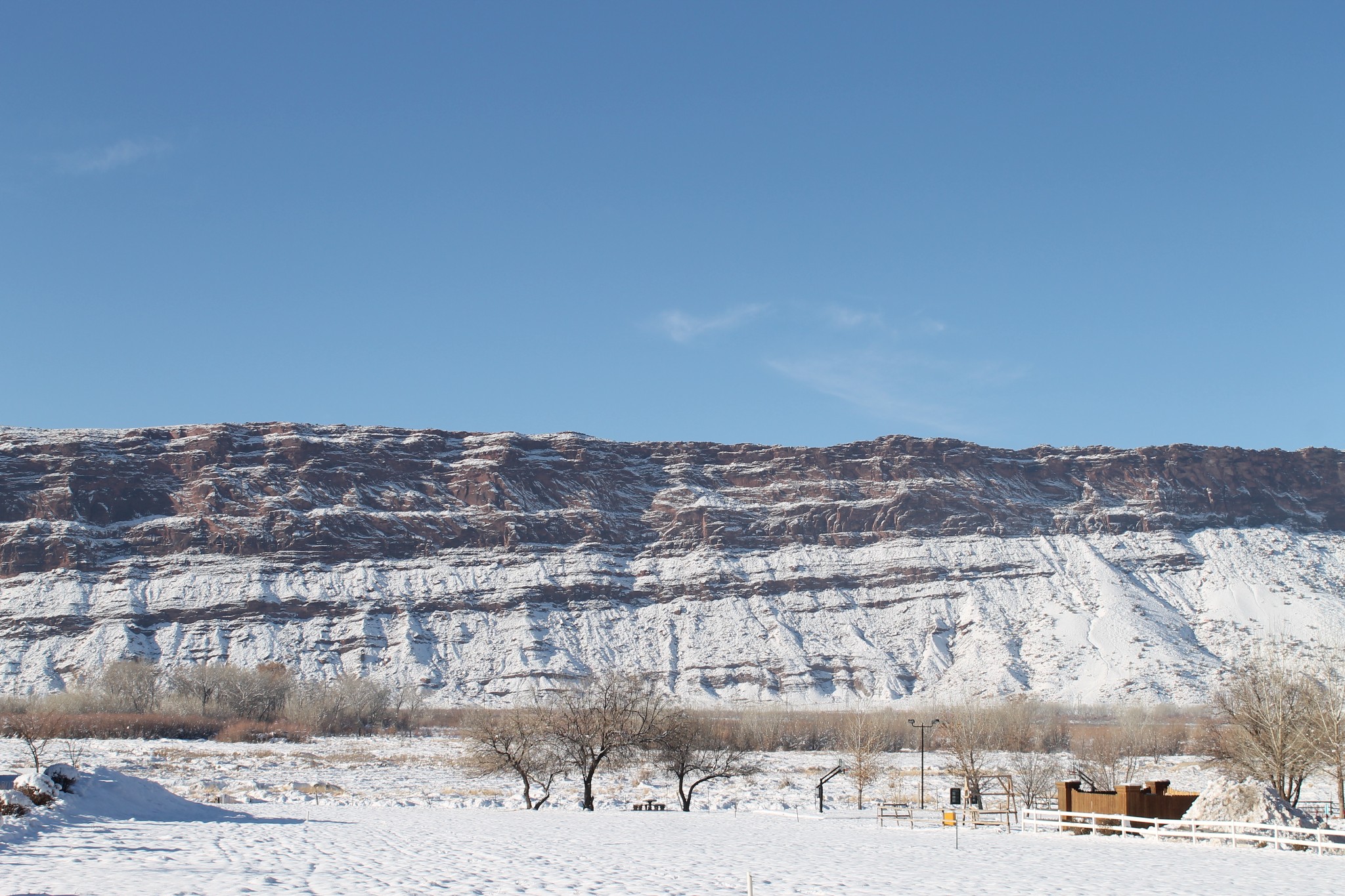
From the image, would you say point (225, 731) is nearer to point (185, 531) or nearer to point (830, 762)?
point (830, 762)

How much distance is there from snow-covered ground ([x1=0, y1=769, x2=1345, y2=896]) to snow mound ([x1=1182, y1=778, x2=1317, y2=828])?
192 centimetres

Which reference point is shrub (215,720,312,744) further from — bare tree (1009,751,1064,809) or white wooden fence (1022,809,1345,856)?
white wooden fence (1022,809,1345,856)

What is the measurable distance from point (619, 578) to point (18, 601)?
80.6m

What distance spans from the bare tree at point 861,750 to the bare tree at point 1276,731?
55.1 feet

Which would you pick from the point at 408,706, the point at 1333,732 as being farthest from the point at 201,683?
the point at 1333,732

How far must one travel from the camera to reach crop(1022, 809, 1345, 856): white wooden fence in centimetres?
2716

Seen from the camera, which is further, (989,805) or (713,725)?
(713,725)

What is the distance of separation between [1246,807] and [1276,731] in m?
13.0

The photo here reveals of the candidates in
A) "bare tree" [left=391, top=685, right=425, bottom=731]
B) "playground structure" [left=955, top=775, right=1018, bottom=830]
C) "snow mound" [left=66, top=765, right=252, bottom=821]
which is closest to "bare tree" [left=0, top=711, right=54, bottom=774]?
"bare tree" [left=391, top=685, right=425, bottom=731]

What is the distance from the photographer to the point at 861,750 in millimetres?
59312

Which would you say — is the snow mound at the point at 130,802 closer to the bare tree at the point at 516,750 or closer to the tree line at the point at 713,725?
the tree line at the point at 713,725

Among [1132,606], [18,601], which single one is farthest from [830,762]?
[18,601]

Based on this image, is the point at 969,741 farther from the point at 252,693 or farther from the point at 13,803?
the point at 252,693

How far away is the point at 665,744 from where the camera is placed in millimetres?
49750
